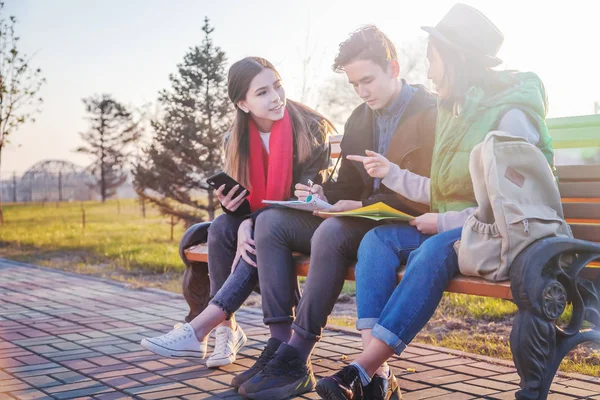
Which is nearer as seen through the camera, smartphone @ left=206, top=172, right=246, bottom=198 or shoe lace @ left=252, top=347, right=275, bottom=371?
shoe lace @ left=252, top=347, right=275, bottom=371

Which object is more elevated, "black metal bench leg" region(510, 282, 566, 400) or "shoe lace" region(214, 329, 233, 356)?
"black metal bench leg" region(510, 282, 566, 400)

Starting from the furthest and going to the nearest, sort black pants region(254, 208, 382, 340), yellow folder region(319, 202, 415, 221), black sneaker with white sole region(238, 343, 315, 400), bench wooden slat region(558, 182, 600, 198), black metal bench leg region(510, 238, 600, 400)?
bench wooden slat region(558, 182, 600, 198)
black sneaker with white sole region(238, 343, 315, 400)
black pants region(254, 208, 382, 340)
yellow folder region(319, 202, 415, 221)
black metal bench leg region(510, 238, 600, 400)

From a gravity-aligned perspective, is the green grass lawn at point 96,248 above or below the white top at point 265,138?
below

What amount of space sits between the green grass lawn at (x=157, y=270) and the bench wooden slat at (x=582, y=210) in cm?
82

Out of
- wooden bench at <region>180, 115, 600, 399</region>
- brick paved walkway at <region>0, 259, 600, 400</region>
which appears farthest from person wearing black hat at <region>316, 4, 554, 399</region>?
brick paved walkway at <region>0, 259, 600, 400</region>

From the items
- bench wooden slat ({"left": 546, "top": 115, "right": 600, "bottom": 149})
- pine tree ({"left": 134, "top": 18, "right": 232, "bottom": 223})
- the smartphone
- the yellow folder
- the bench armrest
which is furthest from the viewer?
pine tree ({"left": 134, "top": 18, "right": 232, "bottom": 223})

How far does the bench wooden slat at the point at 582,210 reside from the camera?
3064 mm

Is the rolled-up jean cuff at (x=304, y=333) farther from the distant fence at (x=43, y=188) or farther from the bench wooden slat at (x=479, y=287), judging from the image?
the distant fence at (x=43, y=188)

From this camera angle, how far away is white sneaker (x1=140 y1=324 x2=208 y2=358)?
3.44 m

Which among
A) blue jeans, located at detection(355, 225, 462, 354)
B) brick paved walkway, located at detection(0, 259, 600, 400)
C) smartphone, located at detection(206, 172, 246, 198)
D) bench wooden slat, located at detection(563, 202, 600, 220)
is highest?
smartphone, located at detection(206, 172, 246, 198)

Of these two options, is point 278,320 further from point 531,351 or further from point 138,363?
point 531,351

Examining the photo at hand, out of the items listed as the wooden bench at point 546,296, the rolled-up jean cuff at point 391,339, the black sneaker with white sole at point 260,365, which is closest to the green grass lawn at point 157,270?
the wooden bench at point 546,296

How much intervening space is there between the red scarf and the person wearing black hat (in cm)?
77

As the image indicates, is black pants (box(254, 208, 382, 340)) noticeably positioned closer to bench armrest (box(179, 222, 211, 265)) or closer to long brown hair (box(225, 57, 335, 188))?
long brown hair (box(225, 57, 335, 188))
